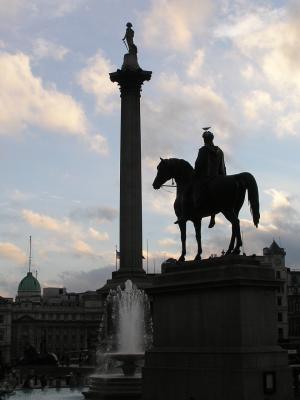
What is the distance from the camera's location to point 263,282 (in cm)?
1753

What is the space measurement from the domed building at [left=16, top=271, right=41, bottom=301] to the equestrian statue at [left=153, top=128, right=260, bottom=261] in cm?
16282

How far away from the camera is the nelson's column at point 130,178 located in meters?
59.5

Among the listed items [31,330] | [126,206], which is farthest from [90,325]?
[126,206]

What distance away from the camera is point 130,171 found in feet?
198

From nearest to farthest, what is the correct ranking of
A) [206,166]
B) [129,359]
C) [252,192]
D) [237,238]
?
[237,238] → [252,192] → [206,166] → [129,359]

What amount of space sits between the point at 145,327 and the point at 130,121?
63.3 feet

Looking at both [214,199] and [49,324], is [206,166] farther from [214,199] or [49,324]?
[49,324]

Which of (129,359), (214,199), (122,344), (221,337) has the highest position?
(214,199)

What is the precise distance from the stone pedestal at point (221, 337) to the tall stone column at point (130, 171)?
40467 millimetres

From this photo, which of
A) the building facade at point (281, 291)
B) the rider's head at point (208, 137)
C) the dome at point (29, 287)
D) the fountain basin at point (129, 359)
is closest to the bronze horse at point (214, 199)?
the rider's head at point (208, 137)

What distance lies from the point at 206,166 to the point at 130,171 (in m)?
40.8

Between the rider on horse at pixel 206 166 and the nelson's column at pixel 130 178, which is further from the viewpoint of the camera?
the nelson's column at pixel 130 178

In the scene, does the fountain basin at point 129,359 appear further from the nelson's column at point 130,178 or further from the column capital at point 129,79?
the column capital at point 129,79

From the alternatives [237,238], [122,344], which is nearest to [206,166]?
[237,238]
